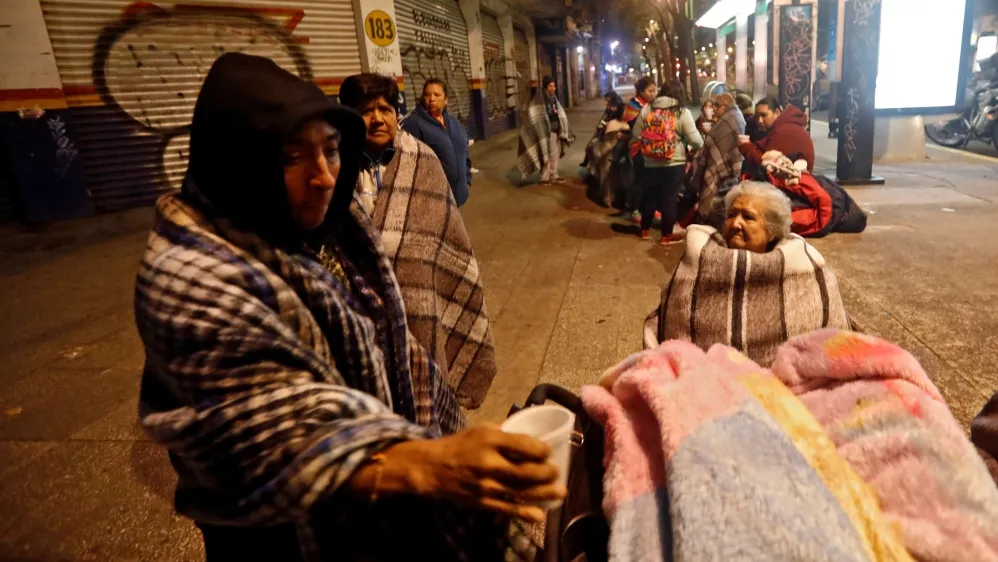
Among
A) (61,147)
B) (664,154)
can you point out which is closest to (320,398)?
(664,154)

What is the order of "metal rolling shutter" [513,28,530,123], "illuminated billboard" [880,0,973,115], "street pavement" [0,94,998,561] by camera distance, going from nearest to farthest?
"street pavement" [0,94,998,561] → "illuminated billboard" [880,0,973,115] → "metal rolling shutter" [513,28,530,123]

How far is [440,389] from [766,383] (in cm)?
83

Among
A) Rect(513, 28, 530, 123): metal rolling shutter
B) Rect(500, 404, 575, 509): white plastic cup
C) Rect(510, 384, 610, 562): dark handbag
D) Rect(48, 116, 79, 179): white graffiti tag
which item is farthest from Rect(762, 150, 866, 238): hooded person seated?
Rect(513, 28, 530, 123): metal rolling shutter

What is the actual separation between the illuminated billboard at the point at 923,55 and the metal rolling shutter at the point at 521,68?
39.2 feet

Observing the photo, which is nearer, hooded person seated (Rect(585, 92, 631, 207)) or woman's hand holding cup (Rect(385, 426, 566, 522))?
woman's hand holding cup (Rect(385, 426, 566, 522))

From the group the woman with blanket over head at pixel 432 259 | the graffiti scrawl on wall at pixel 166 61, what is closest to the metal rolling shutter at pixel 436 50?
the graffiti scrawl on wall at pixel 166 61

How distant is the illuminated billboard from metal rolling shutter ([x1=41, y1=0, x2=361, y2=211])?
29.2 feet

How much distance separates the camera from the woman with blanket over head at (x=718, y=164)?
249 inches

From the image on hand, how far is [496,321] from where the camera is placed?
457cm

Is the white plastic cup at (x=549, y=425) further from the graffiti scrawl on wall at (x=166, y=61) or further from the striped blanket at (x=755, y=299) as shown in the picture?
the graffiti scrawl on wall at (x=166, y=61)

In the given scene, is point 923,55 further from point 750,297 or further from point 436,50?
point 750,297

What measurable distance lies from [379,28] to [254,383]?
34.7ft

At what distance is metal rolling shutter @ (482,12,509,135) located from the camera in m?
16.7

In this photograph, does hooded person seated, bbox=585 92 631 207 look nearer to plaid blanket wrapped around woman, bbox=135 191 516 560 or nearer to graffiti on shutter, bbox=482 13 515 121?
plaid blanket wrapped around woman, bbox=135 191 516 560
